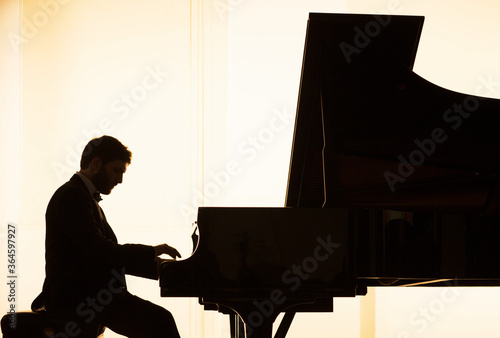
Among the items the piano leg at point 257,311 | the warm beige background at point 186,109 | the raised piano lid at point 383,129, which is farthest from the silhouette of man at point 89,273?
the warm beige background at point 186,109

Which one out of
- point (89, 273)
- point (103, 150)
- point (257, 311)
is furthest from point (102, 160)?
point (257, 311)

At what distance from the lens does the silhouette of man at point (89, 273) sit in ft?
6.86

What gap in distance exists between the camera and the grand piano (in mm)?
1606

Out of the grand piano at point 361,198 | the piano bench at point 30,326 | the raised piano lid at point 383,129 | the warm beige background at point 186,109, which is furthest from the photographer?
the warm beige background at point 186,109

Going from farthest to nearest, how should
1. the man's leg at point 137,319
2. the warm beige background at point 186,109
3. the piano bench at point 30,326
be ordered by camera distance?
the warm beige background at point 186,109, the man's leg at point 137,319, the piano bench at point 30,326

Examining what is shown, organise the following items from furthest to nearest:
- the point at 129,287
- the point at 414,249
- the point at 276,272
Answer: the point at 129,287 → the point at 414,249 → the point at 276,272

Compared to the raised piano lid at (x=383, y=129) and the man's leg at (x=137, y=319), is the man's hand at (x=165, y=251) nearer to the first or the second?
the man's leg at (x=137, y=319)

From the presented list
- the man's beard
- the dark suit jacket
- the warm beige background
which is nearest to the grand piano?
the dark suit jacket

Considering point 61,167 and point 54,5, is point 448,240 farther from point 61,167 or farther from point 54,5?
point 54,5

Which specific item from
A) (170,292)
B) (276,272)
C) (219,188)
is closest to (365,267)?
(276,272)

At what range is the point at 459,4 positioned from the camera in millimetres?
3875

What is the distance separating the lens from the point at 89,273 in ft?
7.02

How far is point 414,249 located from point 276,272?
1.64 feet

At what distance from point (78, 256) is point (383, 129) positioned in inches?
54.3
